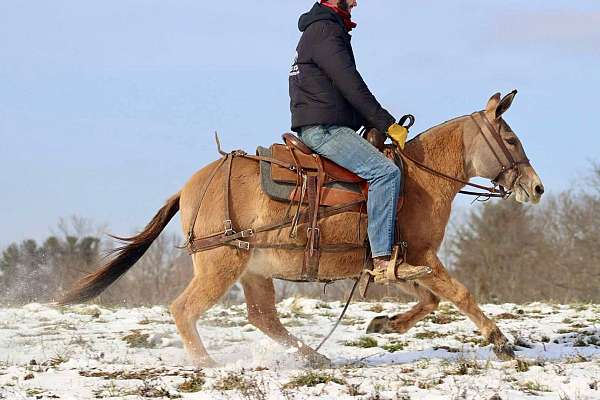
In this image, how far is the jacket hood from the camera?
7688 mm

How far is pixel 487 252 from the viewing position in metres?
45.1

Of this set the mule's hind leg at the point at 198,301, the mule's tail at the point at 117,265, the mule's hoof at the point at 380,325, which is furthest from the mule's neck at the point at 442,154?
the mule's tail at the point at 117,265

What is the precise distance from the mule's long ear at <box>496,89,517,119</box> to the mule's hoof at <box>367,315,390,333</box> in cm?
230

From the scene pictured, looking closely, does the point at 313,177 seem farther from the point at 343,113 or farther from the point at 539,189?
the point at 539,189

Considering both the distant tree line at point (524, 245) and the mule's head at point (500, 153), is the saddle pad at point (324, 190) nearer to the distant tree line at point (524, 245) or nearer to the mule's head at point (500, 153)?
the mule's head at point (500, 153)

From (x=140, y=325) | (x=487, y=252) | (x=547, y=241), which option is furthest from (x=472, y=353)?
(x=547, y=241)

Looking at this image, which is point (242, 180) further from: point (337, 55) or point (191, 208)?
point (337, 55)

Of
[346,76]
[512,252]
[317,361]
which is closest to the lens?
[346,76]

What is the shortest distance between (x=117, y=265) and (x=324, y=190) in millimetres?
2481

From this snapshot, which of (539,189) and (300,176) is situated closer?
(300,176)

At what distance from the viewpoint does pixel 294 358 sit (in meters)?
7.83

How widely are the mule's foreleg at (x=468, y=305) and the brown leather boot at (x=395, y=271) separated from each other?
5.4 inches

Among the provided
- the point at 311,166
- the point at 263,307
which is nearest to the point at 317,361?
the point at 263,307

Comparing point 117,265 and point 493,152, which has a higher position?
point 493,152
